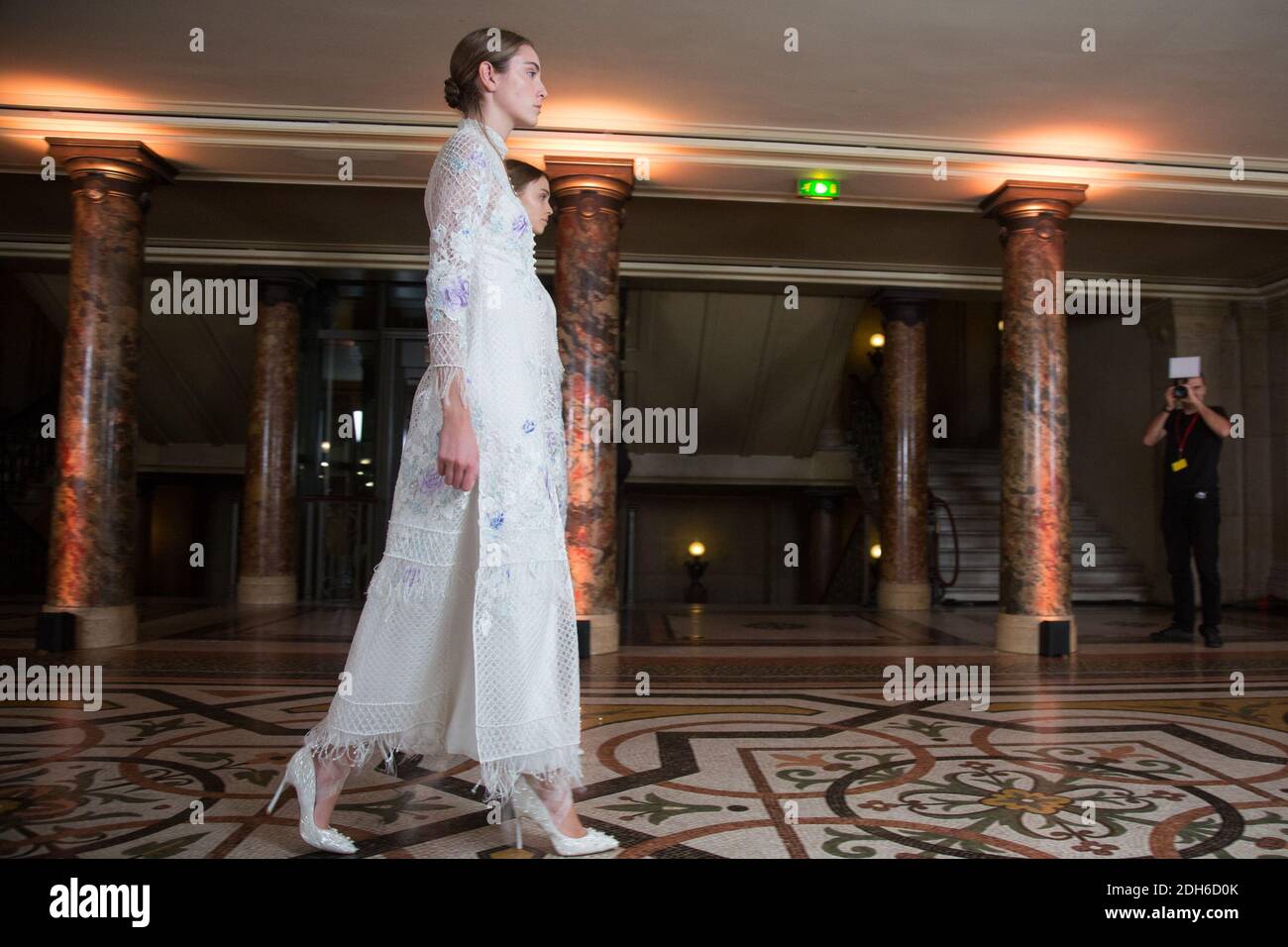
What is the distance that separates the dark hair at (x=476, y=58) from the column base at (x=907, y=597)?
7245 mm

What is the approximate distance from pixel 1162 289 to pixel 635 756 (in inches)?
320

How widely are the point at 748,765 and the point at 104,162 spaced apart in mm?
5206

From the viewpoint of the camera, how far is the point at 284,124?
211 inches

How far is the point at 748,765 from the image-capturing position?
111 inches

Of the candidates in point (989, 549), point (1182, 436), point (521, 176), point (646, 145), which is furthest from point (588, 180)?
point (989, 549)

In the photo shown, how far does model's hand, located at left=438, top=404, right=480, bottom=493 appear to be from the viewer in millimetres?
1800

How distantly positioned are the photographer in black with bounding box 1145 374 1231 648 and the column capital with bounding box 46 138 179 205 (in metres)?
6.55

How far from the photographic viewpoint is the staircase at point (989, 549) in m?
9.40

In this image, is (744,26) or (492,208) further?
(744,26)

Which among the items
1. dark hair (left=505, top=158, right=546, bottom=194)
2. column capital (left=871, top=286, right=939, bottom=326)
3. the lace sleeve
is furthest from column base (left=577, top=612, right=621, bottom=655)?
column capital (left=871, top=286, right=939, bottom=326)

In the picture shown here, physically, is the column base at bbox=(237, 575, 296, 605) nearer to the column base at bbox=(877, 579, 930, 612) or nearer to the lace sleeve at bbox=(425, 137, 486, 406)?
the column base at bbox=(877, 579, 930, 612)
